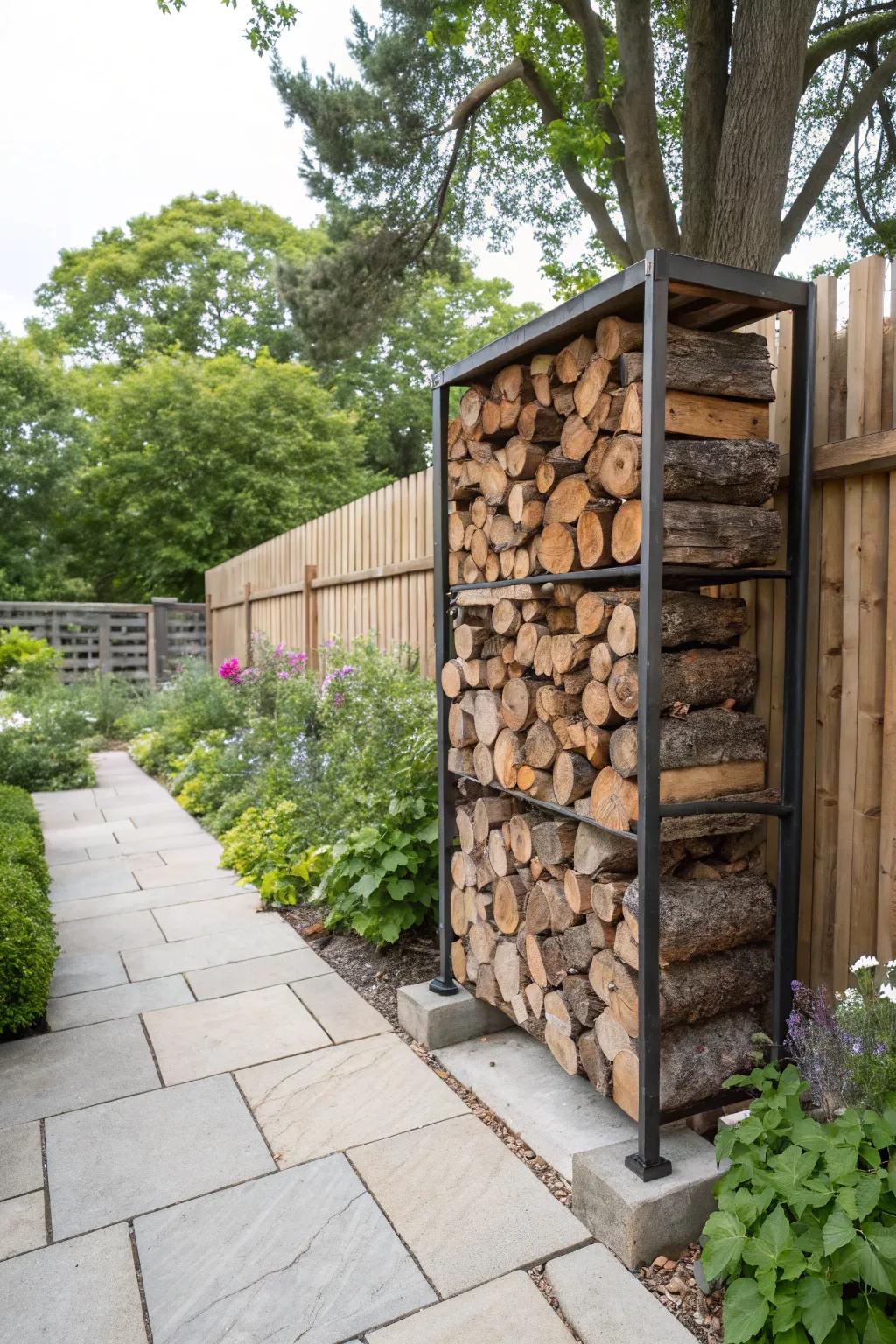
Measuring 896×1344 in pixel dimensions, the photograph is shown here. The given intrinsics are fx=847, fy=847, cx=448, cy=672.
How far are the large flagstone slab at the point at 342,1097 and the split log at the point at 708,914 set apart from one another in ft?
2.68

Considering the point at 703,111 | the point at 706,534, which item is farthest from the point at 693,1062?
the point at 703,111

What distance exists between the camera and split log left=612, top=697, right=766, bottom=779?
195 centimetres

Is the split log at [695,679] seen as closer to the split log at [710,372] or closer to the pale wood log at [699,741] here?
the pale wood log at [699,741]

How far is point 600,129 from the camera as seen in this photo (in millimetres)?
6371

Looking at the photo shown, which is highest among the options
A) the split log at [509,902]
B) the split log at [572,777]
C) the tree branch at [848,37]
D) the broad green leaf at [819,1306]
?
the tree branch at [848,37]

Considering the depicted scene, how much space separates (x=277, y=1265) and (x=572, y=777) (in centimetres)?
124

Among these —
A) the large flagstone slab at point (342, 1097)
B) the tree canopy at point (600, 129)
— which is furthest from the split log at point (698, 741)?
the tree canopy at point (600, 129)

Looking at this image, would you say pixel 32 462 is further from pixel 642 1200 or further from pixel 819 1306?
pixel 819 1306

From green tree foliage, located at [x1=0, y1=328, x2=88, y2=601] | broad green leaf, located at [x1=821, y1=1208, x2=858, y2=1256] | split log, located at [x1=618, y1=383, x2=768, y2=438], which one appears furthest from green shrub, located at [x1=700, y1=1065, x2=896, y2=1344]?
green tree foliage, located at [x1=0, y1=328, x2=88, y2=601]

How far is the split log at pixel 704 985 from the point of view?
6.44 feet

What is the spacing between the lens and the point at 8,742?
6.82 m

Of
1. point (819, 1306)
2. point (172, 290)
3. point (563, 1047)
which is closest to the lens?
point (819, 1306)

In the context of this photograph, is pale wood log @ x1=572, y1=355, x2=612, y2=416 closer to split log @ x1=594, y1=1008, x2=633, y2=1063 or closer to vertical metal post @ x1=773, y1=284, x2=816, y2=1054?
vertical metal post @ x1=773, y1=284, x2=816, y2=1054

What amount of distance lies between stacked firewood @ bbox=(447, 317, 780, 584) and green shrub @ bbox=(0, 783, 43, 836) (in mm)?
3029
